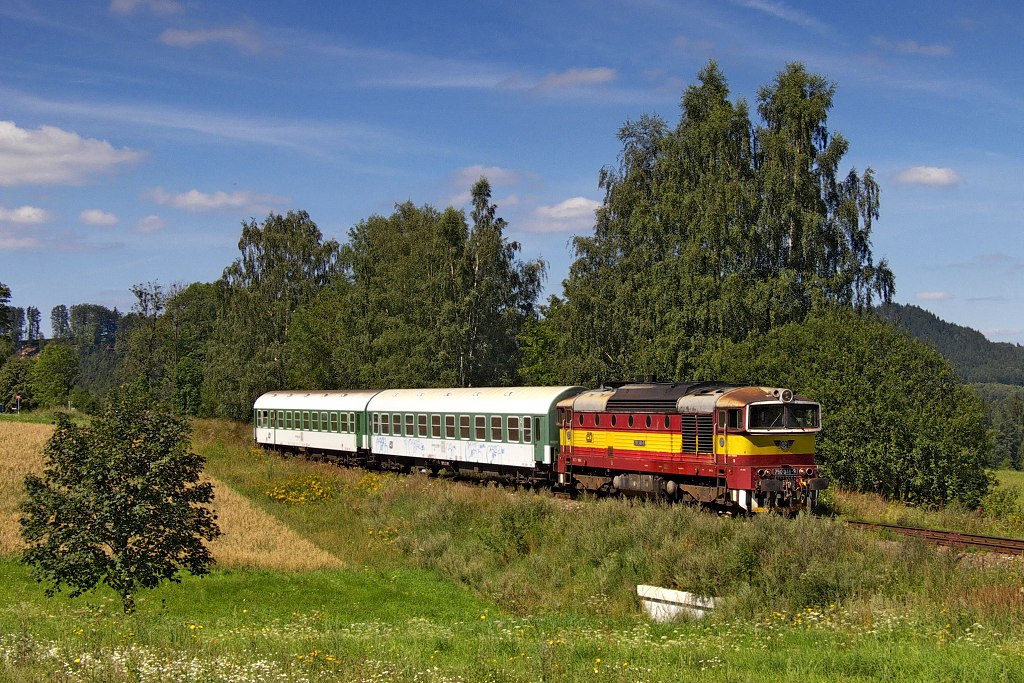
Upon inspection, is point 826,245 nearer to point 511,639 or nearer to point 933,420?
point 933,420

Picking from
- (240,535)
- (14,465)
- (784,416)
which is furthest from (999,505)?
(14,465)

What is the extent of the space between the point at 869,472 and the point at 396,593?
1710cm

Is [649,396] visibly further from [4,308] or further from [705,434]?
[4,308]

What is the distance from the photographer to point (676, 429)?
85.6 feet

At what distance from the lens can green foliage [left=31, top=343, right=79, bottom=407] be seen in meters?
126

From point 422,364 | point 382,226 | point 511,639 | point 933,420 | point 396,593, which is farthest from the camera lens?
point 382,226

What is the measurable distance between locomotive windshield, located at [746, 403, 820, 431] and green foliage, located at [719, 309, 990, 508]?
6.83m

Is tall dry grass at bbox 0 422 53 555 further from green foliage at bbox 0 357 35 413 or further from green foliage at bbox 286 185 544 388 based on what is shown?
green foliage at bbox 0 357 35 413

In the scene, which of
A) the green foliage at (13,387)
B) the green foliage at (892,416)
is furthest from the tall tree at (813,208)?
the green foliage at (13,387)

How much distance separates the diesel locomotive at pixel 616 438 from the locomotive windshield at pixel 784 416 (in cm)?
3

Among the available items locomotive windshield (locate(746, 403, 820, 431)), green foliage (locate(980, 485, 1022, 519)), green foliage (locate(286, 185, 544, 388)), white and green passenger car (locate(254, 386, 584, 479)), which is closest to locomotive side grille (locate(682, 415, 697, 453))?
locomotive windshield (locate(746, 403, 820, 431))

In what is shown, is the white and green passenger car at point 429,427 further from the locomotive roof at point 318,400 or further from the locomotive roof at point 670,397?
the locomotive roof at point 670,397

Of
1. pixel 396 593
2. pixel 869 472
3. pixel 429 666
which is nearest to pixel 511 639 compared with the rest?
pixel 429 666

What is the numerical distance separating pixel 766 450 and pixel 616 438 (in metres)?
5.50
